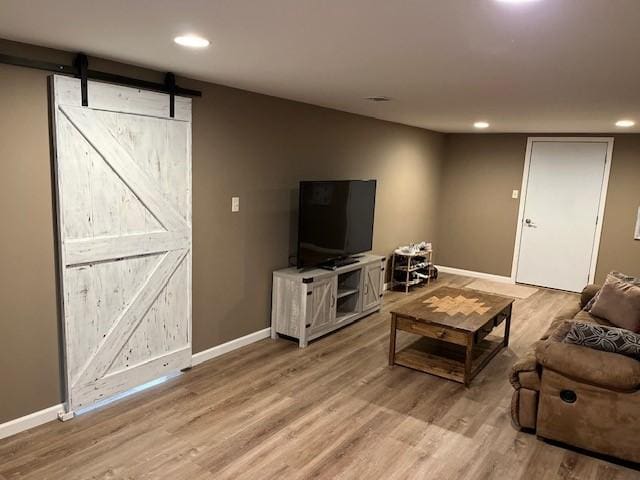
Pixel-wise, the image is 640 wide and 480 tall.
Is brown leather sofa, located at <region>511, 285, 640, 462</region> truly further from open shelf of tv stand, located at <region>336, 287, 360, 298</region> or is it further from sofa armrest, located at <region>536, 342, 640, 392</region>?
open shelf of tv stand, located at <region>336, 287, 360, 298</region>

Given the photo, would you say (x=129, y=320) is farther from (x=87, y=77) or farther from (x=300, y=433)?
(x=87, y=77)

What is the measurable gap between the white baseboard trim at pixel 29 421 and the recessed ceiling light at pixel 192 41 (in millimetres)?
2228

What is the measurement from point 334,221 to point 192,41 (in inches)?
96.1

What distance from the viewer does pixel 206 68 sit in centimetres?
295

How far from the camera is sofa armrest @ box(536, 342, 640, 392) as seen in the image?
2469 mm

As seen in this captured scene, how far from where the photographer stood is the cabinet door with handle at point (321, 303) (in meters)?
4.13

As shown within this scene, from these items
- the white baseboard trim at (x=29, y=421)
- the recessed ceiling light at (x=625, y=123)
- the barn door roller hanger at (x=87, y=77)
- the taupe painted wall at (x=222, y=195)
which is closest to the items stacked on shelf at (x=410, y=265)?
the taupe painted wall at (x=222, y=195)

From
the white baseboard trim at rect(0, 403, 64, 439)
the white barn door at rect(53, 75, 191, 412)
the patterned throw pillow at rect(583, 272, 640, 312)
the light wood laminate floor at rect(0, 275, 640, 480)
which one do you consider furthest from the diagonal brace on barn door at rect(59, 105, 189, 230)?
the patterned throw pillow at rect(583, 272, 640, 312)

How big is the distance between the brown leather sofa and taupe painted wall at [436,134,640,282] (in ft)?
12.7

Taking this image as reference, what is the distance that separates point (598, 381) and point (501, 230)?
446 centimetres

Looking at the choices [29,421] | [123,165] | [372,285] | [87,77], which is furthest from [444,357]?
[87,77]

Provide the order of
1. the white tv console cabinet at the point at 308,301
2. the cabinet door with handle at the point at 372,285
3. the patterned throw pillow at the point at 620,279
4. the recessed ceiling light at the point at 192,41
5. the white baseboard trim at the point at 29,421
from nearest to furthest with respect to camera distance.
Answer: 1. the recessed ceiling light at the point at 192,41
2. the white baseboard trim at the point at 29,421
3. the patterned throw pillow at the point at 620,279
4. the white tv console cabinet at the point at 308,301
5. the cabinet door with handle at the point at 372,285

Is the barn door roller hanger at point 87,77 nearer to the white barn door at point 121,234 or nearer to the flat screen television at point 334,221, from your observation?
the white barn door at point 121,234

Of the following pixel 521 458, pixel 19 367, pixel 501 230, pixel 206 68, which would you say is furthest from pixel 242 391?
pixel 501 230
